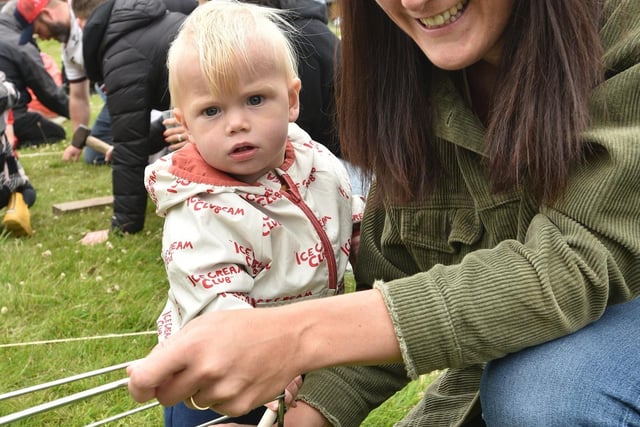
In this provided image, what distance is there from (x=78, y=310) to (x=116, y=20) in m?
1.60

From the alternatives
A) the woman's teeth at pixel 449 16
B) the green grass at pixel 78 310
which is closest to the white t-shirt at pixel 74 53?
the green grass at pixel 78 310

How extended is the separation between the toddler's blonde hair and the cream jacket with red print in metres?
0.17

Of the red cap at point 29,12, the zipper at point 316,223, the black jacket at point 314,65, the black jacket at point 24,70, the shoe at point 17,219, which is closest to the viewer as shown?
the zipper at point 316,223

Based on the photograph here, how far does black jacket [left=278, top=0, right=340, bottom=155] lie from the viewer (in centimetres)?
322

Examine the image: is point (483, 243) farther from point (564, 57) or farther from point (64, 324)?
point (64, 324)

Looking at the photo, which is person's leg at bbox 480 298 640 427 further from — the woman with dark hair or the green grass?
the green grass

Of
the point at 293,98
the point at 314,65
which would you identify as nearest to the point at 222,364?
the point at 293,98

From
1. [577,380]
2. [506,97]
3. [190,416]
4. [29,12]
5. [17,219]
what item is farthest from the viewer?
[29,12]

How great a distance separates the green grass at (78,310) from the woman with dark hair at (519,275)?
38.1 inches

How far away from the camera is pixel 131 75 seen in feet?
12.9

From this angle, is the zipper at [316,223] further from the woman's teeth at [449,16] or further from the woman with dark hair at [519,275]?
the woman's teeth at [449,16]

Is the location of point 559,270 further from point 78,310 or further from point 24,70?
point 24,70

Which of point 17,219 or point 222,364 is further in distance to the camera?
point 17,219

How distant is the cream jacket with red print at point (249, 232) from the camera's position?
1.50 m
